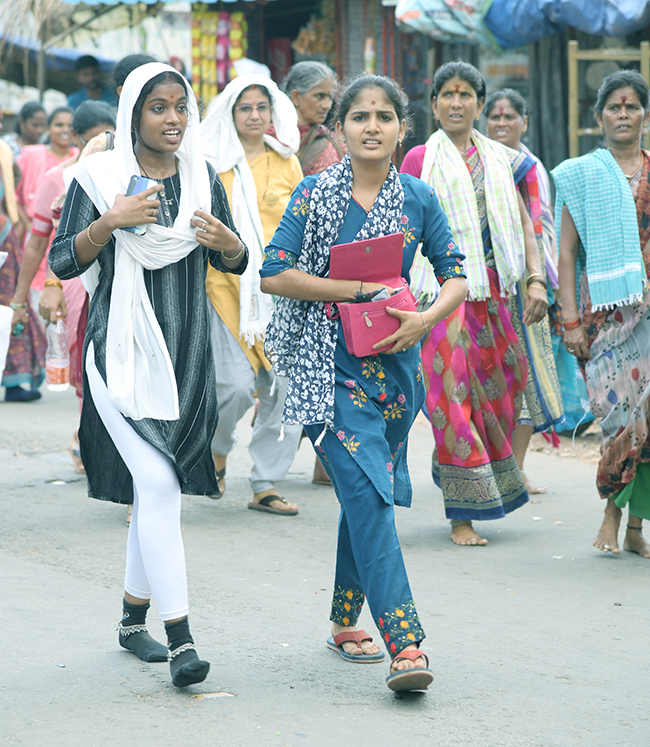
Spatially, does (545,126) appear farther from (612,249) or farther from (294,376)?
(294,376)

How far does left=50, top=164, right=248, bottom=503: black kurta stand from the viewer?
11.6ft

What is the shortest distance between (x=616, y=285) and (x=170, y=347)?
2.33 metres

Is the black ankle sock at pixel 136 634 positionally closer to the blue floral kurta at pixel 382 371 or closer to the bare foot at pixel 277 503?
the blue floral kurta at pixel 382 371

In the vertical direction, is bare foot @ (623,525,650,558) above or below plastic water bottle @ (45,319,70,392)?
below

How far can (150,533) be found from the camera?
3383 mm

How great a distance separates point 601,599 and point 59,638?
2144 millimetres

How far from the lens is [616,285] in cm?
501

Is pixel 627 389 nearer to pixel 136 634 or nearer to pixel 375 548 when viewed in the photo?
pixel 375 548

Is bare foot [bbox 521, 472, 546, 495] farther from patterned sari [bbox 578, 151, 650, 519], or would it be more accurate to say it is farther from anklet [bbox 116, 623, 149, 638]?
anklet [bbox 116, 623, 149, 638]

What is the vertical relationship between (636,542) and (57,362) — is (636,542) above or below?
below

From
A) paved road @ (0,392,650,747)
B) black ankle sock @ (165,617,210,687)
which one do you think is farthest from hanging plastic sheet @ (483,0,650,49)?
black ankle sock @ (165,617,210,687)

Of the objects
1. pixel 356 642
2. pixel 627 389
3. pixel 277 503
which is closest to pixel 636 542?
pixel 627 389

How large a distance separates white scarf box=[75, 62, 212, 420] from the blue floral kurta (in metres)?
0.33

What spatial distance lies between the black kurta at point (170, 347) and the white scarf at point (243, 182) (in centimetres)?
211
